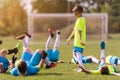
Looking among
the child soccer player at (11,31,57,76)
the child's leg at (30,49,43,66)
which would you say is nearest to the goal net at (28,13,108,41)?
the child soccer player at (11,31,57,76)

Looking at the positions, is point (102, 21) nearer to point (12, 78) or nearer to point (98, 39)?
point (98, 39)

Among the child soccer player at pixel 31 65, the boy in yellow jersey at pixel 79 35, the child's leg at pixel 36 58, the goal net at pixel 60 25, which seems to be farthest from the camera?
the goal net at pixel 60 25

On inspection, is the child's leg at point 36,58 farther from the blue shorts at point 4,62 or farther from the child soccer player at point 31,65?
the blue shorts at point 4,62

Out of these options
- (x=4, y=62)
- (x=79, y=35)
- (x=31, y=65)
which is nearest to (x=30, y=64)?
(x=31, y=65)

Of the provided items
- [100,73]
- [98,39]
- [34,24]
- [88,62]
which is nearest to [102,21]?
[98,39]

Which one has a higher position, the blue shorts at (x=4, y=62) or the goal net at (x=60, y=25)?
the blue shorts at (x=4, y=62)

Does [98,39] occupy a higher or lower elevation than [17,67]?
lower

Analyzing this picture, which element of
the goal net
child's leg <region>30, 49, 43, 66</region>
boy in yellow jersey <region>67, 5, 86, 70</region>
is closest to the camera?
child's leg <region>30, 49, 43, 66</region>

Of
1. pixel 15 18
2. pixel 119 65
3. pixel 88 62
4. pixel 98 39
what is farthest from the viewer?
pixel 15 18

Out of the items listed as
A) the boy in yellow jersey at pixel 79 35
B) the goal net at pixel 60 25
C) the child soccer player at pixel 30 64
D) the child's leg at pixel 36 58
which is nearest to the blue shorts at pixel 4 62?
the child soccer player at pixel 30 64

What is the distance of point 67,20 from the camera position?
4112 cm

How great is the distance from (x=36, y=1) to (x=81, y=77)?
48.2 m

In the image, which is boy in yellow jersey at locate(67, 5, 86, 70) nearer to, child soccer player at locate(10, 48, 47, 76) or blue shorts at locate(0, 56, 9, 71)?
child soccer player at locate(10, 48, 47, 76)

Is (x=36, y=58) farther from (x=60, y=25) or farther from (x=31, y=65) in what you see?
(x=60, y=25)
